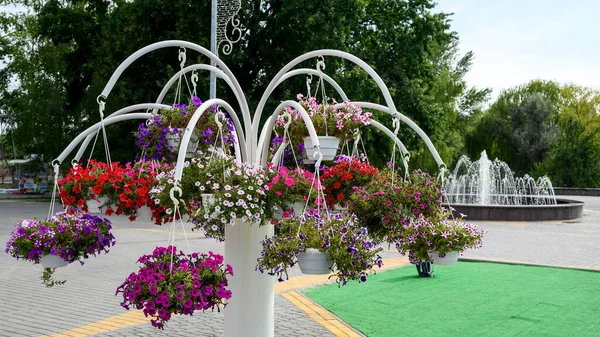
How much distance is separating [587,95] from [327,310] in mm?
48367

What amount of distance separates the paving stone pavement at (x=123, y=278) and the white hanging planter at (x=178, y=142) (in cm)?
250

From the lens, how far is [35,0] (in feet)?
120

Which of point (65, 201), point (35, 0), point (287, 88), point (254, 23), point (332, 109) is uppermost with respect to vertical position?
point (35, 0)

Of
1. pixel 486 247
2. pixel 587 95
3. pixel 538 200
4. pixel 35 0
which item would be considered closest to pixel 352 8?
pixel 486 247

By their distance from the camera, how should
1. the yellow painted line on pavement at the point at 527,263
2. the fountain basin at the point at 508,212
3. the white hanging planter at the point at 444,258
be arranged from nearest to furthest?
1. the white hanging planter at the point at 444,258
2. the yellow painted line on pavement at the point at 527,263
3. the fountain basin at the point at 508,212

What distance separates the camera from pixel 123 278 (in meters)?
9.98

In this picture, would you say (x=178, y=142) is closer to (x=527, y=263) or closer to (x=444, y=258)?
(x=444, y=258)

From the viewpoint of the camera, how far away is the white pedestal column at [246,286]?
5594mm

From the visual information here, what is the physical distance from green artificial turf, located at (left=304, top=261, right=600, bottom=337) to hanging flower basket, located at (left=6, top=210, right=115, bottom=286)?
124 inches

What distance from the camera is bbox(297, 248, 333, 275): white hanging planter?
14.1 ft

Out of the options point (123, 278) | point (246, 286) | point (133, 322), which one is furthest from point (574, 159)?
point (246, 286)

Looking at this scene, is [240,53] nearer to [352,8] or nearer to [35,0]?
[352,8]

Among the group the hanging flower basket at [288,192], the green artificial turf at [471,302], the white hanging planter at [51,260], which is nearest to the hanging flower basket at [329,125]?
the hanging flower basket at [288,192]

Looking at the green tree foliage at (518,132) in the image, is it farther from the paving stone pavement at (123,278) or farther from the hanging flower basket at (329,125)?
the hanging flower basket at (329,125)
